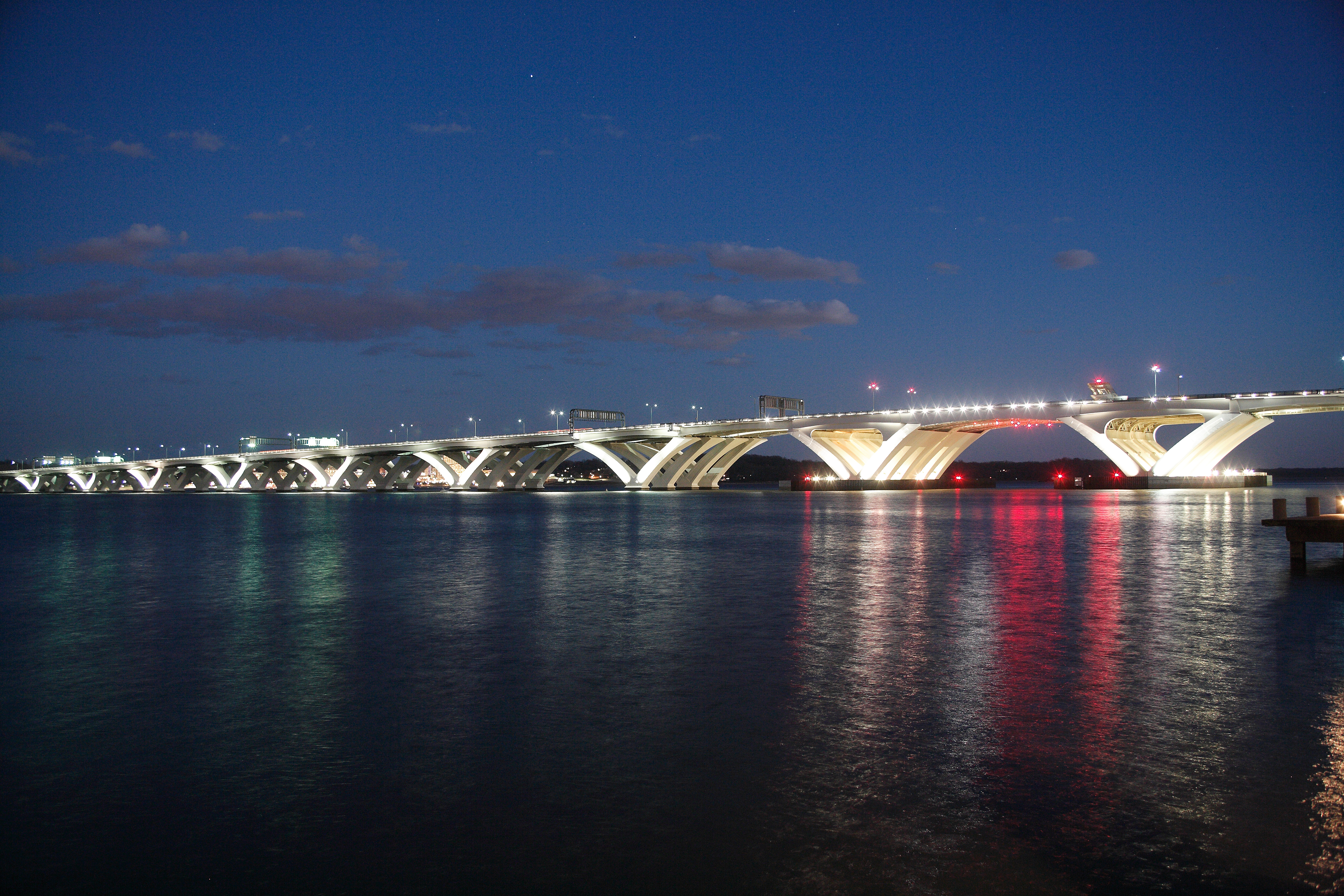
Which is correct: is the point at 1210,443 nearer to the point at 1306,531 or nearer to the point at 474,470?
the point at 1306,531

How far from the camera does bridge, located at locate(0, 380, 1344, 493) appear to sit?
6906 cm

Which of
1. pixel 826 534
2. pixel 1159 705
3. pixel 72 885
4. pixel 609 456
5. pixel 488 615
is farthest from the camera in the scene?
pixel 609 456

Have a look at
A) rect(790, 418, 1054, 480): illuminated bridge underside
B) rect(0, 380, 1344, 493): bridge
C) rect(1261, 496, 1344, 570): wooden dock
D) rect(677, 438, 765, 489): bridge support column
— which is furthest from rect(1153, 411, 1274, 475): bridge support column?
rect(1261, 496, 1344, 570): wooden dock

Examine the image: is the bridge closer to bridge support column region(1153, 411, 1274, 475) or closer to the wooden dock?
bridge support column region(1153, 411, 1274, 475)

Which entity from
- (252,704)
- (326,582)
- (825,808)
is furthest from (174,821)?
(326,582)

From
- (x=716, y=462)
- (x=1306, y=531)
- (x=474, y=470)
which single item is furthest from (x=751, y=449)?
(x=1306, y=531)

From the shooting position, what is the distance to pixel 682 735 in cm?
635

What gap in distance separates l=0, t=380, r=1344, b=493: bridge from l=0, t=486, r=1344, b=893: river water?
5892cm

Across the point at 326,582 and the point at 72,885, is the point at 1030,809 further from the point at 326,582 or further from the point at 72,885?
the point at 326,582

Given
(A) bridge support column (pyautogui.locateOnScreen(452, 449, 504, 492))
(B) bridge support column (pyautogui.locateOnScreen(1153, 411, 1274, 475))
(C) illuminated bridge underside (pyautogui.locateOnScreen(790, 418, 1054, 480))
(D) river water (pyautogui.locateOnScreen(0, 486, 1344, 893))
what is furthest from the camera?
(A) bridge support column (pyautogui.locateOnScreen(452, 449, 504, 492))

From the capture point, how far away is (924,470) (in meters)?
95.1

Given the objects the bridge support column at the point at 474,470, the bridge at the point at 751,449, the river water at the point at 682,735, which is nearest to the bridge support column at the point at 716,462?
the bridge at the point at 751,449

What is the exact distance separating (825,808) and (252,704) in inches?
199

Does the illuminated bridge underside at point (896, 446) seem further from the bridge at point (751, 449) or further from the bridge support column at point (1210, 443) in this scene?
the bridge support column at point (1210, 443)
